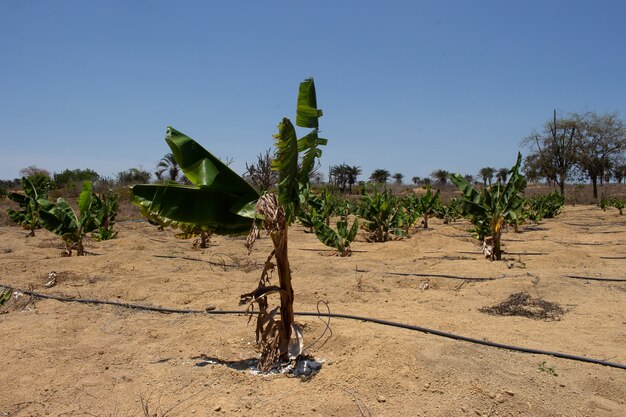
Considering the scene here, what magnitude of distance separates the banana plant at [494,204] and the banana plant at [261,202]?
→ 7180mm

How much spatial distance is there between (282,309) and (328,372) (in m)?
0.71

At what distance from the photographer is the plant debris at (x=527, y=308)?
647 centimetres

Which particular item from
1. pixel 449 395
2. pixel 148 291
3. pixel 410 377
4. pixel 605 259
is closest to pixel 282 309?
pixel 410 377

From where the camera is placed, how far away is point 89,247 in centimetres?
1313

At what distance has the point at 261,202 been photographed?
4109 millimetres

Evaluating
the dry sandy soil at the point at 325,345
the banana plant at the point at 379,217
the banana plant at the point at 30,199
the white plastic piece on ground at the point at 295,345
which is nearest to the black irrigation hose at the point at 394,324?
the dry sandy soil at the point at 325,345

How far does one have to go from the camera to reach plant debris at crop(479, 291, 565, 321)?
6473 mm

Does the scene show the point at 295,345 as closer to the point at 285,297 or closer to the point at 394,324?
the point at 285,297

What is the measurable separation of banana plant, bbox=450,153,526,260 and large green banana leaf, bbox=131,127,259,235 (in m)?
7.36

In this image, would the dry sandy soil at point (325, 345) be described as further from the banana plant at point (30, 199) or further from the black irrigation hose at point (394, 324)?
the banana plant at point (30, 199)

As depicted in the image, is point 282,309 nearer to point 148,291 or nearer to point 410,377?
point 410,377

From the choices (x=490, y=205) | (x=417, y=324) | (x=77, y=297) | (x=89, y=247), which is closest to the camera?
(x=417, y=324)

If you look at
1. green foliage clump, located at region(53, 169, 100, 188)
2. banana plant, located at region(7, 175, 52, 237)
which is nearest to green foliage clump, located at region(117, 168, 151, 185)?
green foliage clump, located at region(53, 169, 100, 188)

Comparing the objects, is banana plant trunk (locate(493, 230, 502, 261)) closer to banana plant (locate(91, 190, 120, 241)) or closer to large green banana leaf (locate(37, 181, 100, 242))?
large green banana leaf (locate(37, 181, 100, 242))
